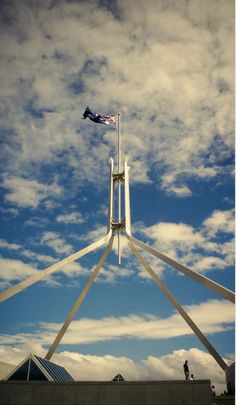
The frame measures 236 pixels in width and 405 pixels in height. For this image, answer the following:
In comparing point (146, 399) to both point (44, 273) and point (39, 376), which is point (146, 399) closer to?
point (39, 376)

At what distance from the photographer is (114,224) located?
2720 cm

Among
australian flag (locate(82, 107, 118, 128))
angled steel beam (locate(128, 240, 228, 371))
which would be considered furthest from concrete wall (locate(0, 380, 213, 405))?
australian flag (locate(82, 107, 118, 128))

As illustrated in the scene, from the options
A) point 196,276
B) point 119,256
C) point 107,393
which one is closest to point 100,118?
point 119,256

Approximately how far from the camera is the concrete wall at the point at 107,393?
14.6 meters

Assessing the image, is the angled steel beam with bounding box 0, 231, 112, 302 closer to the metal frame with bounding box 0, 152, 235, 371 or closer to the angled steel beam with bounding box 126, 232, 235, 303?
the metal frame with bounding box 0, 152, 235, 371

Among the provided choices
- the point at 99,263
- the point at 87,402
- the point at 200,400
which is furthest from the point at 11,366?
the point at 200,400

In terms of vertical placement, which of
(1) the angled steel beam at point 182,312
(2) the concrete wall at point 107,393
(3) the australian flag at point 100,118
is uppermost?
(3) the australian flag at point 100,118

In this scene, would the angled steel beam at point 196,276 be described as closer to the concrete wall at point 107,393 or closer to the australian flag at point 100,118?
the concrete wall at point 107,393

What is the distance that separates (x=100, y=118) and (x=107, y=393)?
2023 cm

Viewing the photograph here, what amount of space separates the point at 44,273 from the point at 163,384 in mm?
8946

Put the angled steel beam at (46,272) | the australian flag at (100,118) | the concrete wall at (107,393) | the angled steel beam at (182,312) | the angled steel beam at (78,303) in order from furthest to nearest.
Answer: the australian flag at (100,118) < the angled steel beam at (78,303) < the angled steel beam at (182,312) < the angled steel beam at (46,272) < the concrete wall at (107,393)

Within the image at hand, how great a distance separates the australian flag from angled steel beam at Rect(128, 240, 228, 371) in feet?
34.5

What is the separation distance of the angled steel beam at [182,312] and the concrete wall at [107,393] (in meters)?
4.05

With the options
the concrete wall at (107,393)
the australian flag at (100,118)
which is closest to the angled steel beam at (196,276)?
the concrete wall at (107,393)
